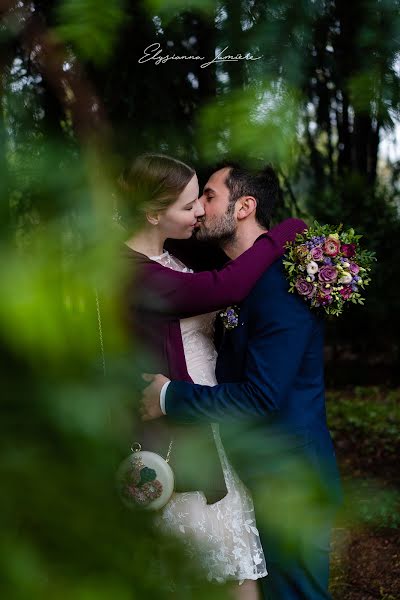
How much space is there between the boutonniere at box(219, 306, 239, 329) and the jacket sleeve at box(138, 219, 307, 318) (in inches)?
4.1

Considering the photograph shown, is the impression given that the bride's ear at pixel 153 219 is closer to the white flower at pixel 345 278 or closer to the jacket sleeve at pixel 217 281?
the jacket sleeve at pixel 217 281

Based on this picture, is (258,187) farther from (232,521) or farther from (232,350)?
(232,521)

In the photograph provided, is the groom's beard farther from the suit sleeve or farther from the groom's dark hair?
the suit sleeve

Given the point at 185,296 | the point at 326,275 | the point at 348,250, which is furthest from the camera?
the point at 348,250

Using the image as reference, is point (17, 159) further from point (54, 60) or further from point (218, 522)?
point (218, 522)

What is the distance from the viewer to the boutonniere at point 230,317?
2.35 meters

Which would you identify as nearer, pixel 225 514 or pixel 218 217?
pixel 225 514

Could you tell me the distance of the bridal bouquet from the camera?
7.22ft

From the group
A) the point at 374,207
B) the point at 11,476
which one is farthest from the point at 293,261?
the point at 374,207

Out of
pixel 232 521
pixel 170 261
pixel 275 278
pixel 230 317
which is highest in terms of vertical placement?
pixel 170 261

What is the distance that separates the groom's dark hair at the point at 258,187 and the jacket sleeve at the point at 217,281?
0.23 m

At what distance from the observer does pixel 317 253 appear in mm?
2205

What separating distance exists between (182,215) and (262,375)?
623mm

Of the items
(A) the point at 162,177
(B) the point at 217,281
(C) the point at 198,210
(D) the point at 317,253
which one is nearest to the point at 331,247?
(D) the point at 317,253
